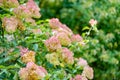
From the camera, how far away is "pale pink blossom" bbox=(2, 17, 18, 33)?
2152 millimetres

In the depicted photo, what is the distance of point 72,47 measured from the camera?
2.44 m

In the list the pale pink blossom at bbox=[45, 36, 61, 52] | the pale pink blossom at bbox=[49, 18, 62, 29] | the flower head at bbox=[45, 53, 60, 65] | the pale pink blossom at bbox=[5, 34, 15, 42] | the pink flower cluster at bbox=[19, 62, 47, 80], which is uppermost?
the pale pink blossom at bbox=[49, 18, 62, 29]

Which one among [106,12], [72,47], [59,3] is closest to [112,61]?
[106,12]

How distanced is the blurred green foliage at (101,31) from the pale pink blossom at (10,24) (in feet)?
5.44

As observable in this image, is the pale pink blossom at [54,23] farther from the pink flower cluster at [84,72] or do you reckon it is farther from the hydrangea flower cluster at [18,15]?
the pink flower cluster at [84,72]

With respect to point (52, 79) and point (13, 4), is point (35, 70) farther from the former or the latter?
point (13, 4)

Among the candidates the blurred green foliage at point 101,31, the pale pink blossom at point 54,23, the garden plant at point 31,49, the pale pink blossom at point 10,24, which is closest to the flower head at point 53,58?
the garden plant at point 31,49

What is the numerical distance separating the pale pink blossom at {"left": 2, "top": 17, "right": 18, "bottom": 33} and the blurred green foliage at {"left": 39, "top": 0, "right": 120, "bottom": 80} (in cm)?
166

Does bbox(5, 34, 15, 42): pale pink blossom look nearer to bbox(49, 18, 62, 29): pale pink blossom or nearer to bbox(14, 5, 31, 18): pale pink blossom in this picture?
bbox(14, 5, 31, 18): pale pink blossom

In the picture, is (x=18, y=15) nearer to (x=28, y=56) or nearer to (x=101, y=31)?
(x=28, y=56)

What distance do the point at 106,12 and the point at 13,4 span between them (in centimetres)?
213

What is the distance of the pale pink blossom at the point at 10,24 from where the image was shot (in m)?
2.15

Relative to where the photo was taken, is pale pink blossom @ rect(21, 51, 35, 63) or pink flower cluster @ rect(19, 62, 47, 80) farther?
pale pink blossom @ rect(21, 51, 35, 63)

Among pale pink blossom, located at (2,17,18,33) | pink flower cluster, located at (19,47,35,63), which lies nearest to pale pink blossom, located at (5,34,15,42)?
pale pink blossom, located at (2,17,18,33)
